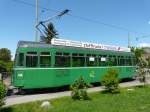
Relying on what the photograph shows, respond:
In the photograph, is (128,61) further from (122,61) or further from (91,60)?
(91,60)

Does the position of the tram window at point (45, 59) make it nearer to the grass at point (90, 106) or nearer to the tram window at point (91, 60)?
the grass at point (90, 106)

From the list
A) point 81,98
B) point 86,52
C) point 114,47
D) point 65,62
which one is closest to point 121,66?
point 114,47

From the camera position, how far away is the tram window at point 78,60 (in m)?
22.4

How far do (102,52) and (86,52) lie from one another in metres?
2.74

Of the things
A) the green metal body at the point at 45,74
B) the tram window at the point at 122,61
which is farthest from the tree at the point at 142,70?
the green metal body at the point at 45,74

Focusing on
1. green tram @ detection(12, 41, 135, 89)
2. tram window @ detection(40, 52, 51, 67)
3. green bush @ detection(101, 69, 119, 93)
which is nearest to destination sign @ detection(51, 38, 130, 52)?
green tram @ detection(12, 41, 135, 89)

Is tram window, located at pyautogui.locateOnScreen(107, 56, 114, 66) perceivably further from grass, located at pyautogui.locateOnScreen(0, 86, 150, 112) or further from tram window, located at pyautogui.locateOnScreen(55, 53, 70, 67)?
grass, located at pyautogui.locateOnScreen(0, 86, 150, 112)

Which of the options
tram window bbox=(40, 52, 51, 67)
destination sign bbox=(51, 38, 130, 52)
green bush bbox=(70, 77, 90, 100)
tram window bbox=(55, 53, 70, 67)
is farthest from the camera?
destination sign bbox=(51, 38, 130, 52)

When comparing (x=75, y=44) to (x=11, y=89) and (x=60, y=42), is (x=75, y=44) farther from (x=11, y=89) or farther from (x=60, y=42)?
(x=11, y=89)

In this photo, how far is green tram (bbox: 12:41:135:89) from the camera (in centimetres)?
1972

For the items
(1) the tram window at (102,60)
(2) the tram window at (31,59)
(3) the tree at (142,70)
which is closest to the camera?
(2) the tram window at (31,59)

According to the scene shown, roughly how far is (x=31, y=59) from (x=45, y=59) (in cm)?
96

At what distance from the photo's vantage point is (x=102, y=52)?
26281 mm

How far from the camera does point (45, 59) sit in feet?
66.8
